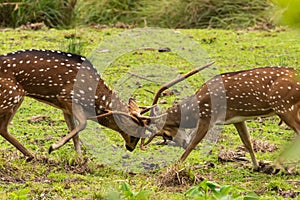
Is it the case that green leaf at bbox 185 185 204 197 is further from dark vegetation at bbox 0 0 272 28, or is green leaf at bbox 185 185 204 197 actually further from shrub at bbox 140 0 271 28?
shrub at bbox 140 0 271 28

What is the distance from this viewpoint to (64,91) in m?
5.96

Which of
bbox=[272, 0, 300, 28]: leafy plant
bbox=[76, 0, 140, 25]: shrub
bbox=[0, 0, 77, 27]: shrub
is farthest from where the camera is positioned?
bbox=[76, 0, 140, 25]: shrub

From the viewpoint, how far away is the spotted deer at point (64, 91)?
19.1 ft

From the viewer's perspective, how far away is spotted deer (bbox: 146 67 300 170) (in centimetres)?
578

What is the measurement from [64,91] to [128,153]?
0.99m

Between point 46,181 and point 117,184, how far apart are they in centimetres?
79

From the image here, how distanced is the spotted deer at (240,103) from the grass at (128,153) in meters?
0.30

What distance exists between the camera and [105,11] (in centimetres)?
1434

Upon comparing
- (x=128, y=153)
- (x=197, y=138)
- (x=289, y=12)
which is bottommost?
(x=128, y=153)

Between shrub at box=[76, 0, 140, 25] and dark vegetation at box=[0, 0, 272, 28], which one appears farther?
shrub at box=[76, 0, 140, 25]

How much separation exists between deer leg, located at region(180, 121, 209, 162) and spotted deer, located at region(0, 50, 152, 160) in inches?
18.3

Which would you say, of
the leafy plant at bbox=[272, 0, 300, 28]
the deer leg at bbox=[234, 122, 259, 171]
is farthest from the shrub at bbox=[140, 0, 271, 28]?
the leafy plant at bbox=[272, 0, 300, 28]

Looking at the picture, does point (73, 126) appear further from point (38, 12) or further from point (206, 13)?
point (206, 13)

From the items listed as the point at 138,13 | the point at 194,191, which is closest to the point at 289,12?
the point at 194,191
